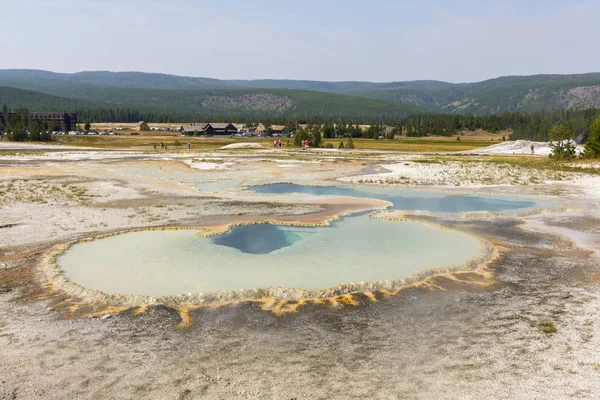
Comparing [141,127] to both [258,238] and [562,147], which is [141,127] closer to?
[562,147]

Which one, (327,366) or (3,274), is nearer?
(327,366)

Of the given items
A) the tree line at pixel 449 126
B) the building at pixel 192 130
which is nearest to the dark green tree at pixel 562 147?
the tree line at pixel 449 126

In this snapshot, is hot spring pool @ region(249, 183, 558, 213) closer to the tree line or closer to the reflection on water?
the reflection on water

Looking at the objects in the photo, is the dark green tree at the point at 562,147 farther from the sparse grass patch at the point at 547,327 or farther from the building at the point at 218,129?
the building at the point at 218,129

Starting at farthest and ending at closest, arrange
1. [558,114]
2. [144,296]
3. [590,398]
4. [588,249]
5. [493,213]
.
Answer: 1. [558,114]
2. [493,213]
3. [588,249]
4. [144,296]
5. [590,398]

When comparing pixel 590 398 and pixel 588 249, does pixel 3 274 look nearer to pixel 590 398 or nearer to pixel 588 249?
pixel 590 398

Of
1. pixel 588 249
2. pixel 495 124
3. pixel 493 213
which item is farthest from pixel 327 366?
pixel 495 124

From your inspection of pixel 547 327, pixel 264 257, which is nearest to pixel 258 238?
pixel 264 257
